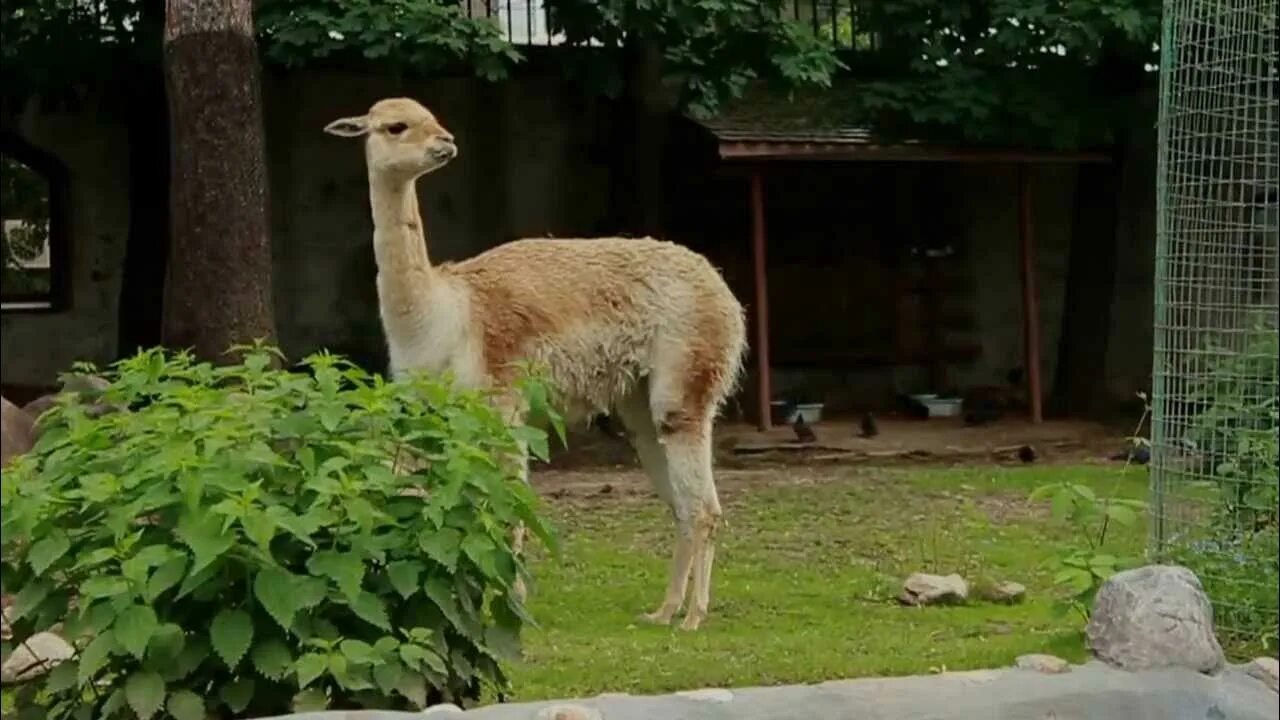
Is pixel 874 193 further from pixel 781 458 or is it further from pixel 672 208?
pixel 781 458

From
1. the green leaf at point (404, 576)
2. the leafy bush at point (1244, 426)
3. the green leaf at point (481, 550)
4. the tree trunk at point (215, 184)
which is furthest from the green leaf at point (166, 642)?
the tree trunk at point (215, 184)

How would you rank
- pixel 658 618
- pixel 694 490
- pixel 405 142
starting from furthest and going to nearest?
pixel 694 490, pixel 658 618, pixel 405 142

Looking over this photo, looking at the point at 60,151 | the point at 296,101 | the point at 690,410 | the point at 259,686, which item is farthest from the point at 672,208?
the point at 259,686

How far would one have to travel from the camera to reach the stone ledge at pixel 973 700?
479cm

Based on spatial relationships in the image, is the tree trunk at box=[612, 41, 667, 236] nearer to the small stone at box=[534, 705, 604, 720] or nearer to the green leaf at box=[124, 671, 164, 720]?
the small stone at box=[534, 705, 604, 720]

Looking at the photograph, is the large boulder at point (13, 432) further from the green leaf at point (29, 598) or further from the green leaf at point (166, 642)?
the green leaf at point (166, 642)

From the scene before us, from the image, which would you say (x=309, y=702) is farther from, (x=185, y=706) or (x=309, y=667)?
(x=185, y=706)

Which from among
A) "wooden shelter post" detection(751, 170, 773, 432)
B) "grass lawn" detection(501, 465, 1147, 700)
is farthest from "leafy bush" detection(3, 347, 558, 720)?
"wooden shelter post" detection(751, 170, 773, 432)

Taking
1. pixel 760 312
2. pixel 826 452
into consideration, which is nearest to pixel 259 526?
pixel 826 452

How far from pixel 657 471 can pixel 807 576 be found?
1.07 m

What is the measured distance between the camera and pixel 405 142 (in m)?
7.00

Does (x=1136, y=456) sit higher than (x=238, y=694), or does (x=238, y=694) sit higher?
(x=238, y=694)

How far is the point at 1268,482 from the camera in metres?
5.96

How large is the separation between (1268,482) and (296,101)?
1086 cm
